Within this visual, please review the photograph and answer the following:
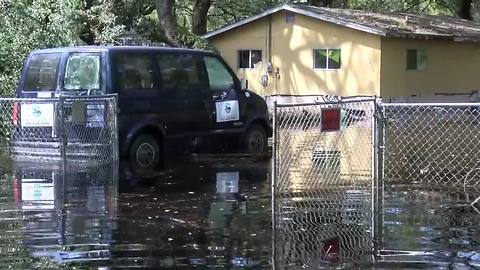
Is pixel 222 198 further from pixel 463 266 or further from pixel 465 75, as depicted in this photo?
pixel 465 75

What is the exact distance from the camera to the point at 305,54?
84.7 feet

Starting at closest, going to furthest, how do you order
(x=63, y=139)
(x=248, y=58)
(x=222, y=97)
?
(x=63, y=139), (x=222, y=97), (x=248, y=58)

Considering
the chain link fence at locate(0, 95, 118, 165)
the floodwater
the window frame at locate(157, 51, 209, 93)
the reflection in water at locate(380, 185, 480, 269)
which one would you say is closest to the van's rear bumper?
the chain link fence at locate(0, 95, 118, 165)

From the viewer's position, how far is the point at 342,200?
930 centimetres

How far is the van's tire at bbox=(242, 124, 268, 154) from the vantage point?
14.0m

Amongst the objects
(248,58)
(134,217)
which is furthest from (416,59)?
(134,217)

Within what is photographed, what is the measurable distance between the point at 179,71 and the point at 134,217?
4.84m

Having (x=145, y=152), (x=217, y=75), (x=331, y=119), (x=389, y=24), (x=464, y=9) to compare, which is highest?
(x=464, y=9)

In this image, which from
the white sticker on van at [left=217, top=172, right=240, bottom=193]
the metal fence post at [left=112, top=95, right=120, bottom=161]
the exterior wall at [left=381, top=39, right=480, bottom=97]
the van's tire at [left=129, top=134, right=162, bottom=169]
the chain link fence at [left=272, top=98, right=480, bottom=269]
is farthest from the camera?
the exterior wall at [left=381, top=39, right=480, bottom=97]

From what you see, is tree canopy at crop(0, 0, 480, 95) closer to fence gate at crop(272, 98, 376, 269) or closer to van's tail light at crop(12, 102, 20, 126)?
van's tail light at crop(12, 102, 20, 126)

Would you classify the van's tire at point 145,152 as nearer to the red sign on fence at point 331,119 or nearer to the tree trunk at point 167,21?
the red sign on fence at point 331,119

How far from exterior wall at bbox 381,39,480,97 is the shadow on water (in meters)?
13.3

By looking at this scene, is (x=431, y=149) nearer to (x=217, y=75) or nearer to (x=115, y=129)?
(x=217, y=75)

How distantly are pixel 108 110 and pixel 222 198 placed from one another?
2.48m
